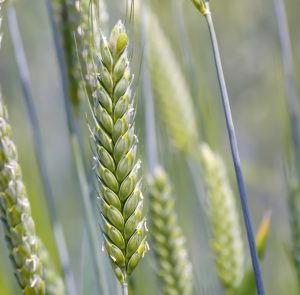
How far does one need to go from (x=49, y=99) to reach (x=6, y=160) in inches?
98.3

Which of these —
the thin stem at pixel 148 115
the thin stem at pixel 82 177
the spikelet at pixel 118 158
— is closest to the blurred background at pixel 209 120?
the thin stem at pixel 148 115

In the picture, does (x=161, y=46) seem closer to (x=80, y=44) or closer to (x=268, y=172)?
(x=80, y=44)

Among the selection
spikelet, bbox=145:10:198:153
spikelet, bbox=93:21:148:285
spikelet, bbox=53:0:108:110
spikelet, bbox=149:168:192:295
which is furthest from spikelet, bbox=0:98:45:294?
spikelet, bbox=145:10:198:153

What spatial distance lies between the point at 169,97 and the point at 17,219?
81cm

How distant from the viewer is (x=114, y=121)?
69cm

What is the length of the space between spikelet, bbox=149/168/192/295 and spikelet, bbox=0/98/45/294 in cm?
32

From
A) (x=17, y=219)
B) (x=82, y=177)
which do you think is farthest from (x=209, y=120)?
(x=17, y=219)

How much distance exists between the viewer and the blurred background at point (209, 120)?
5.31 feet

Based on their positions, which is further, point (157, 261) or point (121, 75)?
point (157, 261)

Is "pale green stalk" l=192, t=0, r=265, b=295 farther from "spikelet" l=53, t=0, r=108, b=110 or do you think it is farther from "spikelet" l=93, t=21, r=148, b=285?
"spikelet" l=53, t=0, r=108, b=110

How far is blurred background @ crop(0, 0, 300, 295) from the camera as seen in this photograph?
5.31 feet

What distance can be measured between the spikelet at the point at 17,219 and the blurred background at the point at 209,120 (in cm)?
44

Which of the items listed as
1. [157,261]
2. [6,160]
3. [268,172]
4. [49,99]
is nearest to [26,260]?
[6,160]

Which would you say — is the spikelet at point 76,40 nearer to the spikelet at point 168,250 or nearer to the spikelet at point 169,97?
the spikelet at point 168,250
